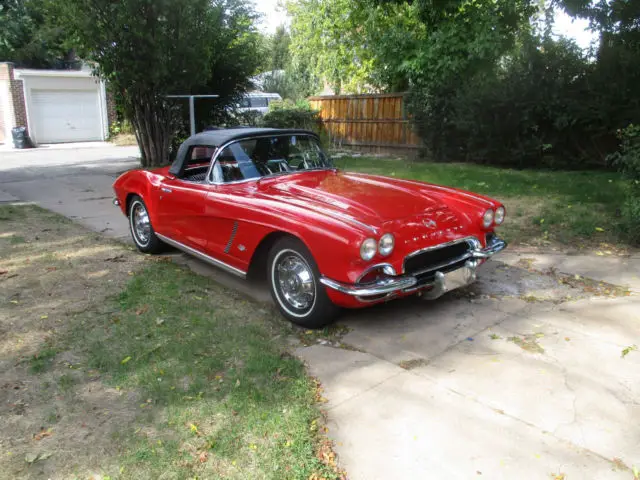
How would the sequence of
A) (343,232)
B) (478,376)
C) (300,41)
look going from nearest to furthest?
(478,376) < (343,232) < (300,41)

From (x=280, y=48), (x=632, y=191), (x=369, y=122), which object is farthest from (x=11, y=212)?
(x=280, y=48)

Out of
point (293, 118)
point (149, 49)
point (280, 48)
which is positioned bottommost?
point (293, 118)

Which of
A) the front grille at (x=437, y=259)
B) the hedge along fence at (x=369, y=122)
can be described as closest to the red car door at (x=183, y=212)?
the front grille at (x=437, y=259)

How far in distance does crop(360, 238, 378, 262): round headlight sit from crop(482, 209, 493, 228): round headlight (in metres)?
1.27

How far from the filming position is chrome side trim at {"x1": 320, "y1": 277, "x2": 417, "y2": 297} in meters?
3.70

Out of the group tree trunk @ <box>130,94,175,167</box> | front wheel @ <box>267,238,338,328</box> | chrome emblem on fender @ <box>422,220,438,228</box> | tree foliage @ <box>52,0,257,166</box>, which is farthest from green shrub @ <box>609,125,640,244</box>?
tree trunk @ <box>130,94,175,167</box>

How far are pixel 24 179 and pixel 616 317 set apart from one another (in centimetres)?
1277

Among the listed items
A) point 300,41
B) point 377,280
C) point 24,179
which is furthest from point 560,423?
point 300,41

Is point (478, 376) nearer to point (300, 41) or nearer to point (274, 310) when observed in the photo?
point (274, 310)

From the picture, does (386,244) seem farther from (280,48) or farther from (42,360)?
(280,48)

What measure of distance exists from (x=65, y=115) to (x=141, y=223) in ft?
71.2

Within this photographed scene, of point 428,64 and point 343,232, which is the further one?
point 428,64

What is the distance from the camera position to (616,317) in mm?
4352

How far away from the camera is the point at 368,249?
12.1ft
